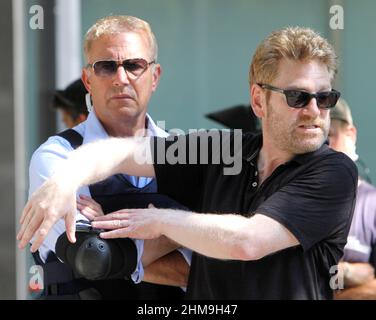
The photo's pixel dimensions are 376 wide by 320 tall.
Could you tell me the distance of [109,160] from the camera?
9.07ft

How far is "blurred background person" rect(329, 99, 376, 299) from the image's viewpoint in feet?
11.3

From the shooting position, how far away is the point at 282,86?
258 cm

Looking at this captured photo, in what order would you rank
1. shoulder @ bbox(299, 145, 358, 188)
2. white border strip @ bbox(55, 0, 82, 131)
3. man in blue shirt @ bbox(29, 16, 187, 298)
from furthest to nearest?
white border strip @ bbox(55, 0, 82, 131)
man in blue shirt @ bbox(29, 16, 187, 298)
shoulder @ bbox(299, 145, 358, 188)

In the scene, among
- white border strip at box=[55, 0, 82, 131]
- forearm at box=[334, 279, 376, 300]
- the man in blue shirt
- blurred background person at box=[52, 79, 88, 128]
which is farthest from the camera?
white border strip at box=[55, 0, 82, 131]

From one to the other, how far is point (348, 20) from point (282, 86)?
248 centimetres

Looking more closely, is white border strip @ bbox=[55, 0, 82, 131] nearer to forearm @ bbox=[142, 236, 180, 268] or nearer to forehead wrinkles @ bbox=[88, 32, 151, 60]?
forehead wrinkles @ bbox=[88, 32, 151, 60]

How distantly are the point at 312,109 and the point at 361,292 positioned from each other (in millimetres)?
1145

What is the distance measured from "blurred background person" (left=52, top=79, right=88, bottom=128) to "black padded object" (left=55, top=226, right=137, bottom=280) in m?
1.29

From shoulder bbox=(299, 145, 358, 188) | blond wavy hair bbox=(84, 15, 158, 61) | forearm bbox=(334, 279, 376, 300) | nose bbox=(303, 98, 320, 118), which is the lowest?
forearm bbox=(334, 279, 376, 300)

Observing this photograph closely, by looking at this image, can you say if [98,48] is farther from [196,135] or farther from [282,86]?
[282,86]

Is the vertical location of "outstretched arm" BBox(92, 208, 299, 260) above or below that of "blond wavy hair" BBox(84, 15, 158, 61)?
below

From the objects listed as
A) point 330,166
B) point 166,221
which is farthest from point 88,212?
point 330,166

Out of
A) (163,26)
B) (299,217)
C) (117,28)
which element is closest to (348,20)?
(163,26)

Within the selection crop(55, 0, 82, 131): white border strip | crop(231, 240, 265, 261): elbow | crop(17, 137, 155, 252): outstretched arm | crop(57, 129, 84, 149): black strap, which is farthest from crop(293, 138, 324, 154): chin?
crop(55, 0, 82, 131): white border strip
